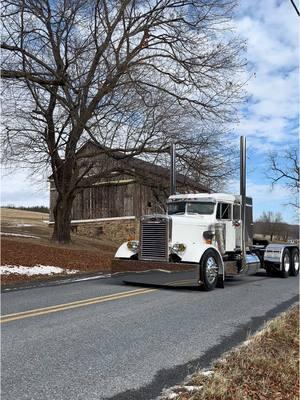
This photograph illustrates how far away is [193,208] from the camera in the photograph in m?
13.5

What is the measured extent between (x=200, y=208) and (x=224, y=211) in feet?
2.44

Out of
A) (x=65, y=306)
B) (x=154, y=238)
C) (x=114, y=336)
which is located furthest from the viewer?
(x=154, y=238)

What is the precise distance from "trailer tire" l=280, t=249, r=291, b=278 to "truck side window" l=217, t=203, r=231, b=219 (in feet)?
15.7

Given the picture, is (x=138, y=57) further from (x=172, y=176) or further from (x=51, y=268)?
(x=51, y=268)

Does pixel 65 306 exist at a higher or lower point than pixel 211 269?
lower

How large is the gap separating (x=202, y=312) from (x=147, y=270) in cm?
327

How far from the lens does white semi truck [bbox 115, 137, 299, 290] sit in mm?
11719

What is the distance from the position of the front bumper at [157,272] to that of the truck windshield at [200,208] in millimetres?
2151

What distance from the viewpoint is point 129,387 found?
4.64m

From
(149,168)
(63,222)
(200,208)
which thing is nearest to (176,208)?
(200,208)

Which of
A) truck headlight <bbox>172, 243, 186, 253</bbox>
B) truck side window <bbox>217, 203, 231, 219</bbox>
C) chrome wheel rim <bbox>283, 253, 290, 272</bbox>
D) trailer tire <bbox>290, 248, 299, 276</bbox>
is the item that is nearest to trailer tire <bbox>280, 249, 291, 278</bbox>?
chrome wheel rim <bbox>283, 253, 290, 272</bbox>

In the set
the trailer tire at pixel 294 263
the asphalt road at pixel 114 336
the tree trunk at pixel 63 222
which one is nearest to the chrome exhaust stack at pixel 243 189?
the asphalt road at pixel 114 336

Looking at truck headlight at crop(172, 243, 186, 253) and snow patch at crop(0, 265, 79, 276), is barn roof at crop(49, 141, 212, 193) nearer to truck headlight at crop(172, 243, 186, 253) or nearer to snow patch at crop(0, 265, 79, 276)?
snow patch at crop(0, 265, 79, 276)

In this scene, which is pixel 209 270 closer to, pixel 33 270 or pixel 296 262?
pixel 33 270
